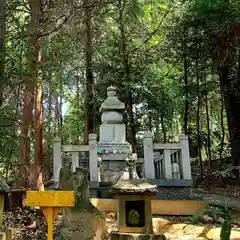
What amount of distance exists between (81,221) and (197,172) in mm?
10988

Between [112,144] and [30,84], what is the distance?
3.52m

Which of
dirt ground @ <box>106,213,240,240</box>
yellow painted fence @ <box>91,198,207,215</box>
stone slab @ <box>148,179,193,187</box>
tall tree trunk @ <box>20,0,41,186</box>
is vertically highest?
tall tree trunk @ <box>20,0,41,186</box>

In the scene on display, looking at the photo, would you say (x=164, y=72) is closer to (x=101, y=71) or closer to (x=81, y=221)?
(x=101, y=71)

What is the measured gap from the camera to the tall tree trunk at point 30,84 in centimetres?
736

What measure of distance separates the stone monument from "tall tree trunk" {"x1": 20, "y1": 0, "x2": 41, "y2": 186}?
2.71 m

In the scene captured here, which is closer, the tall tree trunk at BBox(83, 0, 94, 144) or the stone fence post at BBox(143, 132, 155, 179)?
the stone fence post at BBox(143, 132, 155, 179)

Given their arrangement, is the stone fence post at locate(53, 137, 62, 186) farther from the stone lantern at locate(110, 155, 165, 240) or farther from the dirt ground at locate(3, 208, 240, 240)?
the stone lantern at locate(110, 155, 165, 240)

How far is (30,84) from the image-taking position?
7582 mm

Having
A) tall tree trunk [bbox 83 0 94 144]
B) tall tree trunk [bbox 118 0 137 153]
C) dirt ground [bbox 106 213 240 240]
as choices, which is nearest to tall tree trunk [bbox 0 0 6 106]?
dirt ground [bbox 106 213 240 240]

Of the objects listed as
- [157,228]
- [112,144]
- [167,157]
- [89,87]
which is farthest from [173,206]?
[89,87]

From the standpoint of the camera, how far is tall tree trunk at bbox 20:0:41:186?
24.1 ft

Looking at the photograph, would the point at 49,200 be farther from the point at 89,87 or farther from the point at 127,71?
the point at 89,87

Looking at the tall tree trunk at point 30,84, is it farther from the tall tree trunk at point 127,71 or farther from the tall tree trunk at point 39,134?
the tall tree trunk at point 127,71

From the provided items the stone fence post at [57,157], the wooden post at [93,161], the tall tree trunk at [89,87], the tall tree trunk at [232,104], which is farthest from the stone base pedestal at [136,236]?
the tall tree trunk at [232,104]
